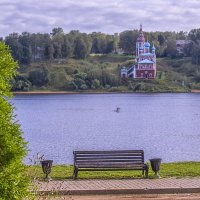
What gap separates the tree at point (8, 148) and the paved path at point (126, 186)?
5.24 meters

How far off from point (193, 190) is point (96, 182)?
234cm

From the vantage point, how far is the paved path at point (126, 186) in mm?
12688

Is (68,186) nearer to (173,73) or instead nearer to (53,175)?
(53,175)


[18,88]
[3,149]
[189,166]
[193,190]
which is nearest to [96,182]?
[193,190]

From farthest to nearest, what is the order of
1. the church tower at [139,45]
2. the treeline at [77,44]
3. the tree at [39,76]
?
the church tower at [139,45] < the treeline at [77,44] < the tree at [39,76]

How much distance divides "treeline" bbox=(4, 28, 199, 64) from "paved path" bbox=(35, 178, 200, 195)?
121m

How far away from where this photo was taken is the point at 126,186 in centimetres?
1322

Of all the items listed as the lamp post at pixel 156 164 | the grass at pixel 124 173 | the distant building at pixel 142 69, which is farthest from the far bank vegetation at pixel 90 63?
the lamp post at pixel 156 164

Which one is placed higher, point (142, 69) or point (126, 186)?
point (126, 186)

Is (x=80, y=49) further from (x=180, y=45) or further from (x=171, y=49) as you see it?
(x=180, y=45)

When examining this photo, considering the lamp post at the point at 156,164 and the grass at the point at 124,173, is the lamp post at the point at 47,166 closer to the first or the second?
the grass at the point at 124,173

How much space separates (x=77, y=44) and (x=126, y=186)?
5662 inches

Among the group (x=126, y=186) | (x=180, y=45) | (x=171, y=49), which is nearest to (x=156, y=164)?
(x=126, y=186)

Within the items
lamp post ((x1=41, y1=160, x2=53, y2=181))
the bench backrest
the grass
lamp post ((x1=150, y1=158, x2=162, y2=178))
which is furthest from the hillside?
lamp post ((x1=41, y1=160, x2=53, y2=181))
